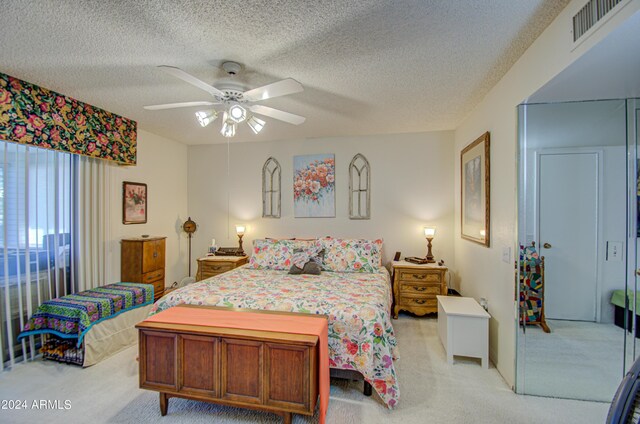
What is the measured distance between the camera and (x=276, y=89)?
209 cm

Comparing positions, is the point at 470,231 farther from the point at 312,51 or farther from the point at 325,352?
the point at 312,51

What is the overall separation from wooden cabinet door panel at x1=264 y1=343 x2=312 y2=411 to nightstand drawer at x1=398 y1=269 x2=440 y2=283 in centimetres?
231

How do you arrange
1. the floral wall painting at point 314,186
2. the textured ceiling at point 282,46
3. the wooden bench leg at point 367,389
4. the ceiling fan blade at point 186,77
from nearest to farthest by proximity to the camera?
the textured ceiling at point 282,46 < the ceiling fan blade at point 186,77 < the wooden bench leg at point 367,389 < the floral wall painting at point 314,186

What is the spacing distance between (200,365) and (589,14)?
10.1 ft

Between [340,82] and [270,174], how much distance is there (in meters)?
2.41

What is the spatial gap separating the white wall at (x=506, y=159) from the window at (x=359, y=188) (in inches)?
63.5

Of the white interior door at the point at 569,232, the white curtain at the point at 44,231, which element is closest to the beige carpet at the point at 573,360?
the white interior door at the point at 569,232

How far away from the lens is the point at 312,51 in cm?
209

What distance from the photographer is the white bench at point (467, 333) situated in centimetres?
261

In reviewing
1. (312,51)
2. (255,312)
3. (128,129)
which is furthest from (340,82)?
(128,129)

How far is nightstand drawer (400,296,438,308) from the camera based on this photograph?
3719 mm

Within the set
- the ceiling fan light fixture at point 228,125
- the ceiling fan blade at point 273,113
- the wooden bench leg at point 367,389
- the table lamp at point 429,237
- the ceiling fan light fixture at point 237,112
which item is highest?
the ceiling fan blade at point 273,113

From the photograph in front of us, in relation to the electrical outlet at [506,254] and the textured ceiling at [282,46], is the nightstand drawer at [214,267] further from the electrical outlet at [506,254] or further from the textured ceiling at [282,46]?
the electrical outlet at [506,254]

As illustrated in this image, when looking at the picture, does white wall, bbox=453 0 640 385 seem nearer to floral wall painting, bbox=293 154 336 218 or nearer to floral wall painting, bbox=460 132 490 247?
floral wall painting, bbox=460 132 490 247
